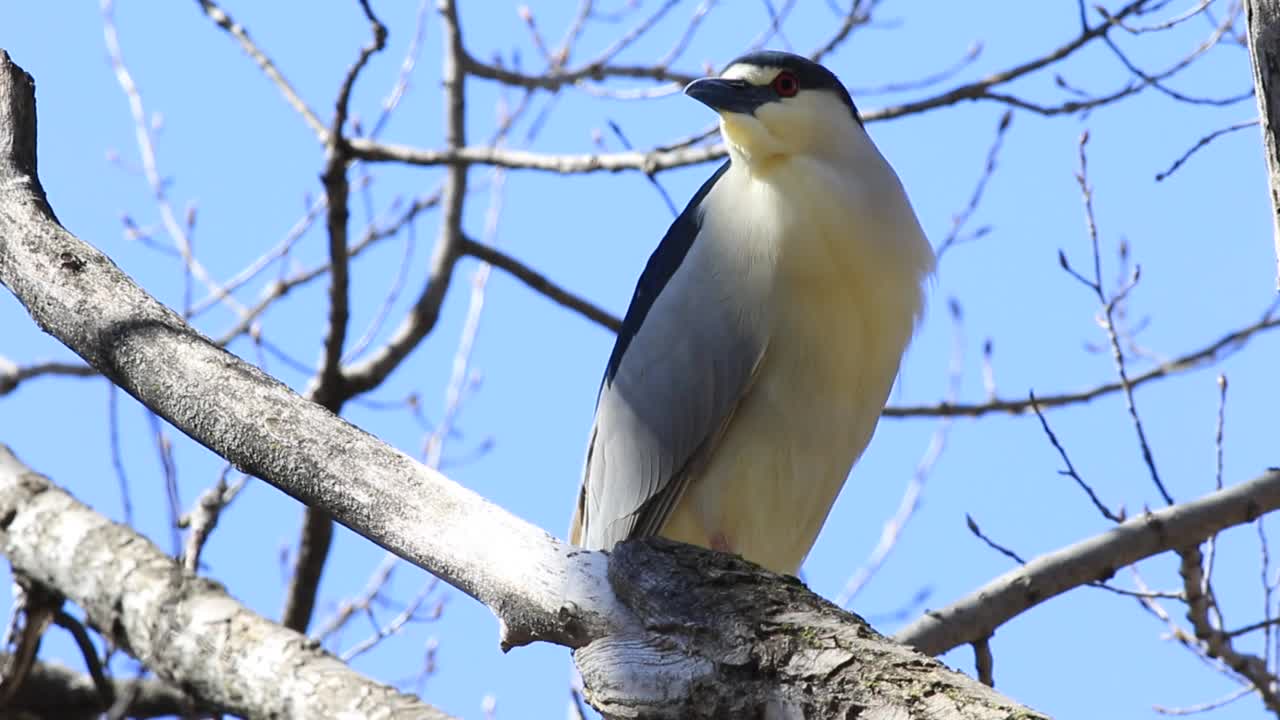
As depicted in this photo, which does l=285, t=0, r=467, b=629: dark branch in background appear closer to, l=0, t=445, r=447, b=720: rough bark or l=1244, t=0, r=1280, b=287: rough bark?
l=0, t=445, r=447, b=720: rough bark

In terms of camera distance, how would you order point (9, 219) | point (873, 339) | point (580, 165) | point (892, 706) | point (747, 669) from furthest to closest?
point (580, 165), point (873, 339), point (9, 219), point (747, 669), point (892, 706)

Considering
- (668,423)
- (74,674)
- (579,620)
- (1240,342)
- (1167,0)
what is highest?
(1167,0)

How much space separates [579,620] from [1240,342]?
10.9 feet

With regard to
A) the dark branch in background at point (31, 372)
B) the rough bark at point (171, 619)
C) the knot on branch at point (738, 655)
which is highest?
the dark branch in background at point (31, 372)

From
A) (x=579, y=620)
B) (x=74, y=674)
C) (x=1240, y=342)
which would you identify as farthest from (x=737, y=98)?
(x=74, y=674)

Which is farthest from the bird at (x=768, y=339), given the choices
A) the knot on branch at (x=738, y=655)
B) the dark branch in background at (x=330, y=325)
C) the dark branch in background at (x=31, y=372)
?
the dark branch in background at (x=31, y=372)

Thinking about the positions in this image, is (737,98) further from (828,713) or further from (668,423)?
(828,713)

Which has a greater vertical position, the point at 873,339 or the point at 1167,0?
the point at 1167,0

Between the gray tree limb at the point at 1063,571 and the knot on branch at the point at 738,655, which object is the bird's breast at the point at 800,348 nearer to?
the gray tree limb at the point at 1063,571

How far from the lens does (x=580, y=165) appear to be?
4695 mm

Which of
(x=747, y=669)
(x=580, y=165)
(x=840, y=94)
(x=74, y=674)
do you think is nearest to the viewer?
(x=747, y=669)

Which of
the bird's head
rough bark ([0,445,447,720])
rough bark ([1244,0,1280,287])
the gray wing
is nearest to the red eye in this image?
the bird's head

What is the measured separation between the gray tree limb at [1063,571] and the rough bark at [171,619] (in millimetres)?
1327

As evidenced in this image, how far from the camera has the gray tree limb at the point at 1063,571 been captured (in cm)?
325
